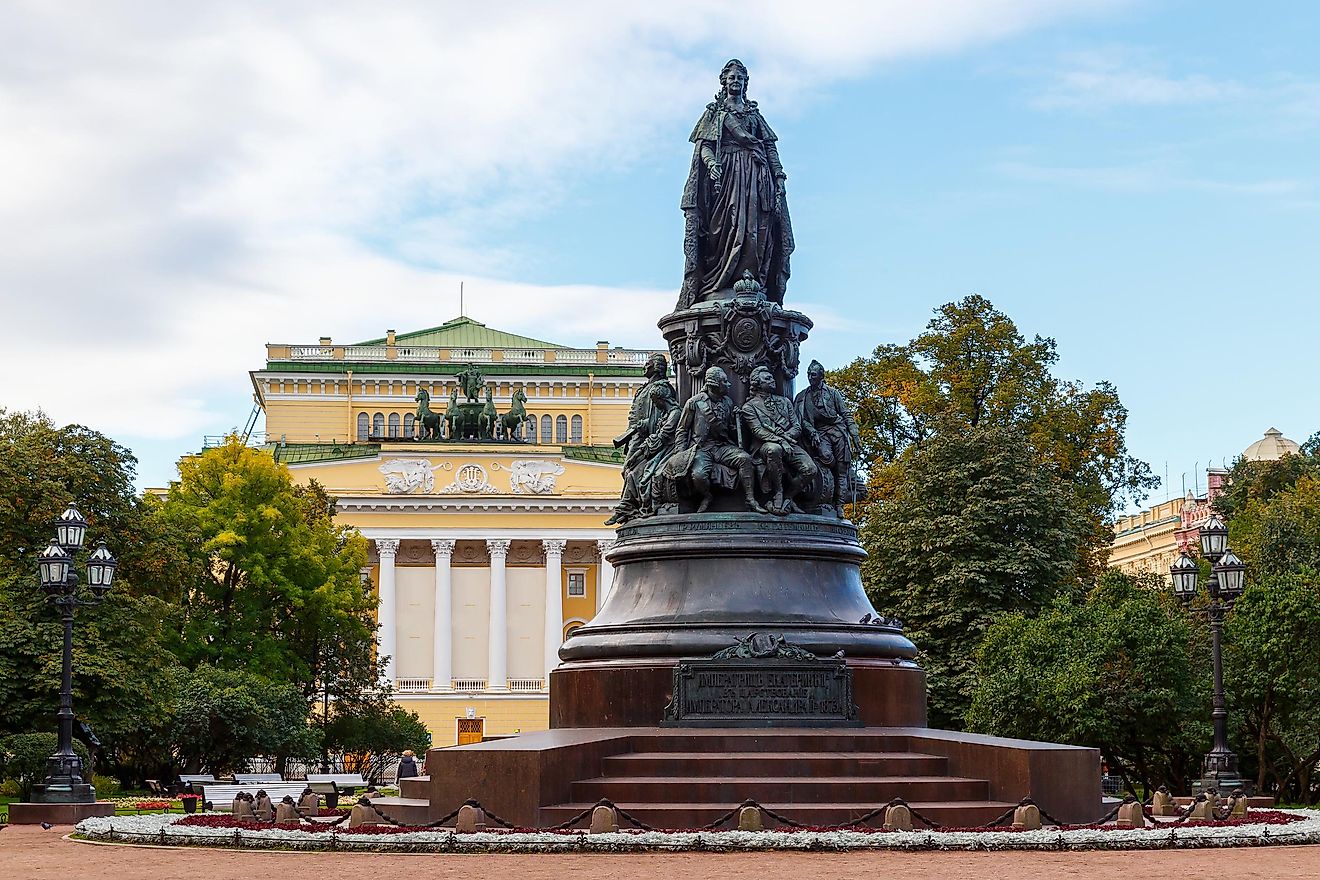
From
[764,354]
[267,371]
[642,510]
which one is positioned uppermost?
[267,371]

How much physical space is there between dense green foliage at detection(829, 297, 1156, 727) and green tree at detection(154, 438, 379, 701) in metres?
16.5

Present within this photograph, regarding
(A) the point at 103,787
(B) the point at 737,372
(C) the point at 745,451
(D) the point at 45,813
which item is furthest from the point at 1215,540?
(A) the point at 103,787

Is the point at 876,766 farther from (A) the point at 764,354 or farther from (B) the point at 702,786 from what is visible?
(A) the point at 764,354

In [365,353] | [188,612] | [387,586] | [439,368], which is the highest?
[365,353]

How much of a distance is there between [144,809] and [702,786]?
12439 millimetres

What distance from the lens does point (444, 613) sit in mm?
95438

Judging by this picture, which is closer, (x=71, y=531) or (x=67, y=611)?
(x=67, y=611)

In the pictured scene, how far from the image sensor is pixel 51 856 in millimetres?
16953

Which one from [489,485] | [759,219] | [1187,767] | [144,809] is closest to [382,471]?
[489,485]

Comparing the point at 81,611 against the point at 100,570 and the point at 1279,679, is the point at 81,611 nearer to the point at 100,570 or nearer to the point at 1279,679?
the point at 100,570

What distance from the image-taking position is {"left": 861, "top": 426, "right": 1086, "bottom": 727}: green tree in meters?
42.5

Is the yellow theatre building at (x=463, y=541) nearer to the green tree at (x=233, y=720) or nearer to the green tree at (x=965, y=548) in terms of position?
the green tree at (x=233, y=720)

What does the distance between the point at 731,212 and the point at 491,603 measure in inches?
2984

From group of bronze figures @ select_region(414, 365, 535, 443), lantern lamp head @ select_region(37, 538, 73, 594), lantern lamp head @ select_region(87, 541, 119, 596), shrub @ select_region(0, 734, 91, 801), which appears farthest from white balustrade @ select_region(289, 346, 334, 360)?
lantern lamp head @ select_region(37, 538, 73, 594)
